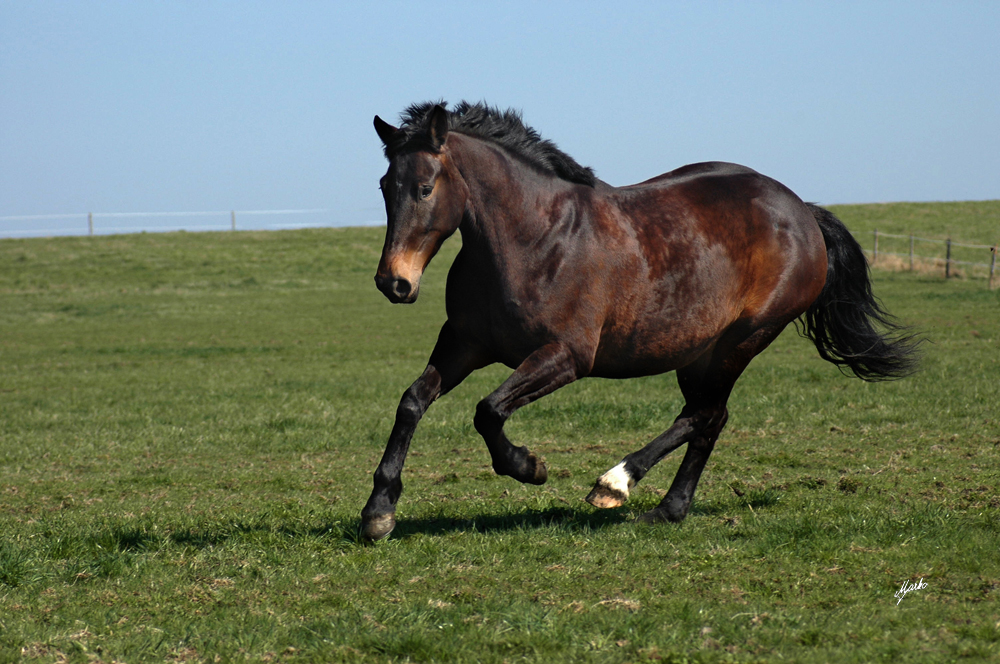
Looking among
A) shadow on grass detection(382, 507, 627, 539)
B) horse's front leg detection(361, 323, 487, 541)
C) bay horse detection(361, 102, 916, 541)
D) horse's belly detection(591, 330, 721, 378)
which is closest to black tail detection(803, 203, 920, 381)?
bay horse detection(361, 102, 916, 541)

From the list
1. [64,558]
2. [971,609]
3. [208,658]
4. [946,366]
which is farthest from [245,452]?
[946,366]

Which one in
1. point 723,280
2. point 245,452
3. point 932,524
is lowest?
point 245,452

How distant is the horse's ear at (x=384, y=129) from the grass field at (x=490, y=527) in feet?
7.29

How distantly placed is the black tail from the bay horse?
1.84 feet

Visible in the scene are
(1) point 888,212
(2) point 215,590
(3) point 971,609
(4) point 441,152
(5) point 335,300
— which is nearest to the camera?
(3) point 971,609

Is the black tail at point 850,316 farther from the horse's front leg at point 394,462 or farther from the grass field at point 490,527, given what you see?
the horse's front leg at point 394,462

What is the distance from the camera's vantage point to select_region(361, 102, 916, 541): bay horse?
17.0ft

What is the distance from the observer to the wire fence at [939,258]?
100ft

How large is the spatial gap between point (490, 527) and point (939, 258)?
32195mm

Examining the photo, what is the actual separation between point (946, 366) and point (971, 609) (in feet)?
31.6

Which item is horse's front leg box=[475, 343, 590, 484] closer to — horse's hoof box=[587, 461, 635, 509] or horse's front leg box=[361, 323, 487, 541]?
horse's front leg box=[361, 323, 487, 541]

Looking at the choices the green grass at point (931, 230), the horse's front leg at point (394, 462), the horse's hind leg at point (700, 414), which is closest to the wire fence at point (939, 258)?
the green grass at point (931, 230)

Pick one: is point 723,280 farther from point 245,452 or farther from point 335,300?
point 335,300

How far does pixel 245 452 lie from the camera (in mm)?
9727
